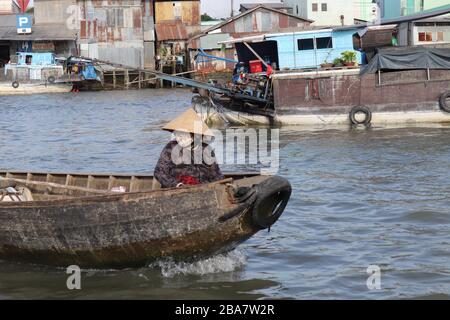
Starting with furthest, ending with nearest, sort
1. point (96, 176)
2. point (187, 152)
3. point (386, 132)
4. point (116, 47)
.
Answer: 1. point (116, 47)
2. point (386, 132)
3. point (96, 176)
4. point (187, 152)

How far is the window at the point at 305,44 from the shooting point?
23.6 m

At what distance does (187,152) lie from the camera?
7727mm

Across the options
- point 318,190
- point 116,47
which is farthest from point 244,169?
point 116,47

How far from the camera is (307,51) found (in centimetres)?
2370

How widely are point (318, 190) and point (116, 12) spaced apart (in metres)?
38.1

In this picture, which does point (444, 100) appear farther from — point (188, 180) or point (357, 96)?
point (188, 180)

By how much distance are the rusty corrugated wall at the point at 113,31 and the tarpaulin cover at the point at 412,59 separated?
97.1 feet

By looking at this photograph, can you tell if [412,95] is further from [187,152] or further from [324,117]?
[187,152]

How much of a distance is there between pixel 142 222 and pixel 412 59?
14484mm

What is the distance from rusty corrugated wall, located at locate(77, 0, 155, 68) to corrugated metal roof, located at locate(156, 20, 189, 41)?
3.86 ft

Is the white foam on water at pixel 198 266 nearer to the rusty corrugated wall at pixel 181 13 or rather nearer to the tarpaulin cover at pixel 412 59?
the tarpaulin cover at pixel 412 59

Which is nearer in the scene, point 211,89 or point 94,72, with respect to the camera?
point 211,89

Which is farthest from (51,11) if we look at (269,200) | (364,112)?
(269,200)

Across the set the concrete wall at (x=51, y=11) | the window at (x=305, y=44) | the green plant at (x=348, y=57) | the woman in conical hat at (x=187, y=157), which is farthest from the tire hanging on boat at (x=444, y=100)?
the concrete wall at (x=51, y=11)
